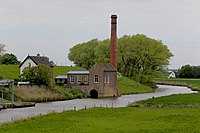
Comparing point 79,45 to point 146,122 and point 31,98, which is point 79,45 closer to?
point 31,98

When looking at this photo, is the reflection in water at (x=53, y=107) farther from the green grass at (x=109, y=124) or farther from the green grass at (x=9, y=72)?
Answer: the green grass at (x=9, y=72)

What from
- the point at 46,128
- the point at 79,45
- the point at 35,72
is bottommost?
the point at 46,128

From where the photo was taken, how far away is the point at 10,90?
56.5m

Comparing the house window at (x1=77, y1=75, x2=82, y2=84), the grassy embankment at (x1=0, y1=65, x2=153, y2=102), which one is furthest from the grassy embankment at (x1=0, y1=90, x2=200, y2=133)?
the house window at (x1=77, y1=75, x2=82, y2=84)

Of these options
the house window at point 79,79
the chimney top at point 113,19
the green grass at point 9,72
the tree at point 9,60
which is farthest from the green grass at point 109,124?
the tree at point 9,60

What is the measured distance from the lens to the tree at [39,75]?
2552 inches

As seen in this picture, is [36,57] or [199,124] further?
[36,57]

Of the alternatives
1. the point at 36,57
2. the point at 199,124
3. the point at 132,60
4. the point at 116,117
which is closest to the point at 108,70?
the point at 36,57

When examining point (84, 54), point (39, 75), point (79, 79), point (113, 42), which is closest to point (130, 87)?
point (113, 42)

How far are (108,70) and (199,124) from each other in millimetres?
47108

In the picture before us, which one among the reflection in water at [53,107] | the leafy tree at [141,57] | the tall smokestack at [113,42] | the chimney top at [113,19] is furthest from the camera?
the leafy tree at [141,57]

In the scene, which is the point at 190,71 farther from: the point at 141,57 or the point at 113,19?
the point at 113,19

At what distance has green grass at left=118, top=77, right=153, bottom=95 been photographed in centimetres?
8362

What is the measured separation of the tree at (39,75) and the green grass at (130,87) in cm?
1913
